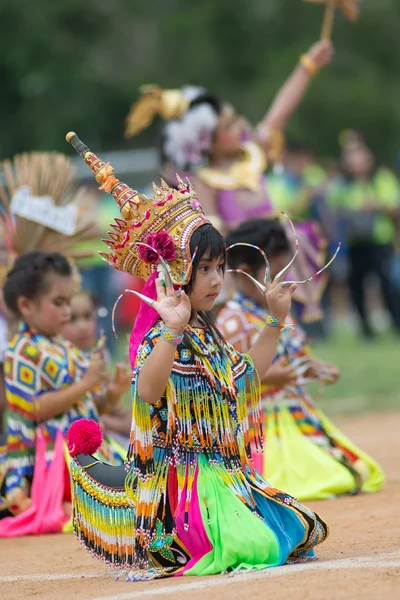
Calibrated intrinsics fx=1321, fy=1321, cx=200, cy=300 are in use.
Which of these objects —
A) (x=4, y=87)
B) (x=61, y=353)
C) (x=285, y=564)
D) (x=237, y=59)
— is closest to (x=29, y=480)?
(x=61, y=353)

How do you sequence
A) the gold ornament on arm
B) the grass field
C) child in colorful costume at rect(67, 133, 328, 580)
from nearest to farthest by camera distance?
child in colorful costume at rect(67, 133, 328, 580) → the gold ornament on arm → the grass field

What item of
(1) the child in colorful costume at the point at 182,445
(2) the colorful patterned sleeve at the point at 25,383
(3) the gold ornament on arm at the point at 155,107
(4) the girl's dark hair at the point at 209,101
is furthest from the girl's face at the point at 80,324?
(1) the child in colorful costume at the point at 182,445

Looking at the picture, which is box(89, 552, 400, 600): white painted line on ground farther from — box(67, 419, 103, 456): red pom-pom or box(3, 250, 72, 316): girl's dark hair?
box(3, 250, 72, 316): girl's dark hair

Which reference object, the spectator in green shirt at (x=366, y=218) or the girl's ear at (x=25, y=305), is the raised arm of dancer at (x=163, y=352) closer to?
the girl's ear at (x=25, y=305)

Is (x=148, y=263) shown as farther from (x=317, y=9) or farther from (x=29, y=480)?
(x=317, y=9)

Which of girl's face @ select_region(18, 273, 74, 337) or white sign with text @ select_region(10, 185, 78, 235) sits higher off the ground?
white sign with text @ select_region(10, 185, 78, 235)

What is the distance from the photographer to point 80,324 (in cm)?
739

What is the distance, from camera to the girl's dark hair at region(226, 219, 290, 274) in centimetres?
656

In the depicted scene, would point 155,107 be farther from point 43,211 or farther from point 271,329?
point 271,329

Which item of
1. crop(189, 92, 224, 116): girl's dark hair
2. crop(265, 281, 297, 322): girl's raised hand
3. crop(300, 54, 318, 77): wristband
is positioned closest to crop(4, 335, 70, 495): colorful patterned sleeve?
crop(265, 281, 297, 322): girl's raised hand

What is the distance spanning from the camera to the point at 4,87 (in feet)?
79.9

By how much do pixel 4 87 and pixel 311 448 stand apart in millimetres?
18635

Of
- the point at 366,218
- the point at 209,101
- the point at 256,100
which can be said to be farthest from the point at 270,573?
the point at 256,100

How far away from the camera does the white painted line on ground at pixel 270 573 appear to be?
4254 millimetres
